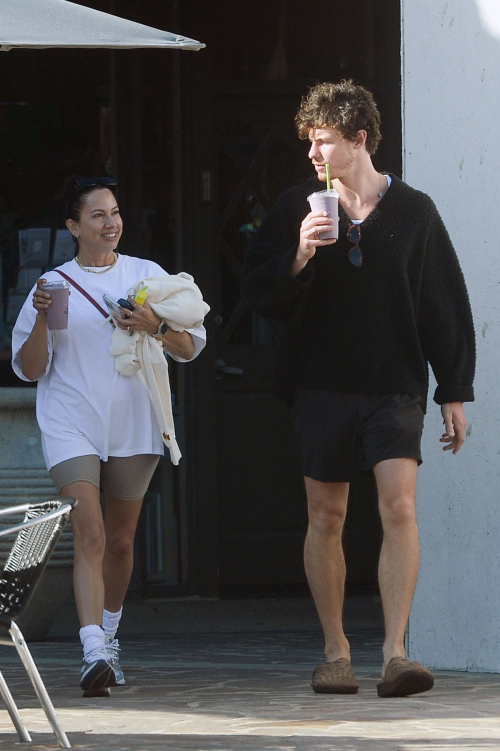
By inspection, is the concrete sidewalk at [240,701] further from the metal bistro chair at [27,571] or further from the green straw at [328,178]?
the green straw at [328,178]

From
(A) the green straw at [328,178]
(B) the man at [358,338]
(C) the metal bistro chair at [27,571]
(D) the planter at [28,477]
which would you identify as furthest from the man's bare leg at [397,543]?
(D) the planter at [28,477]

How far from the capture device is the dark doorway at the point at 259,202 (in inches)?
317

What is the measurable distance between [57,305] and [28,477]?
5.06 feet

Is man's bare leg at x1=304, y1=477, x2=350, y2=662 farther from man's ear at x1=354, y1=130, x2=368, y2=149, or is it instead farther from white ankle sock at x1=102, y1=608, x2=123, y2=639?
man's ear at x1=354, y1=130, x2=368, y2=149

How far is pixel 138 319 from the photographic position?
17.0 feet

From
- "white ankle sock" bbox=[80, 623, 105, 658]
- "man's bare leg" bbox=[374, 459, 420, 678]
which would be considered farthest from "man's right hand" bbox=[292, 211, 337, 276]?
"white ankle sock" bbox=[80, 623, 105, 658]

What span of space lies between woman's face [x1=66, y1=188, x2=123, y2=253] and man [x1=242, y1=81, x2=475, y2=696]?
556 millimetres

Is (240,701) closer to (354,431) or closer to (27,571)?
(354,431)

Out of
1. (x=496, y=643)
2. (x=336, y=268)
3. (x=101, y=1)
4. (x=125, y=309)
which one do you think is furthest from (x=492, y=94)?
(x=101, y=1)

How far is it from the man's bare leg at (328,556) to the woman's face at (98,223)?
1158mm

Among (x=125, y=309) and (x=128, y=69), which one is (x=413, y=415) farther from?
(x=128, y=69)

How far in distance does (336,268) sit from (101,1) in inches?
141

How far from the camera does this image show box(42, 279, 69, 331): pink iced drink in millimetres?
5012

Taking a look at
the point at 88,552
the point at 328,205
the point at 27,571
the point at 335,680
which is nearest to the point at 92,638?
the point at 88,552
